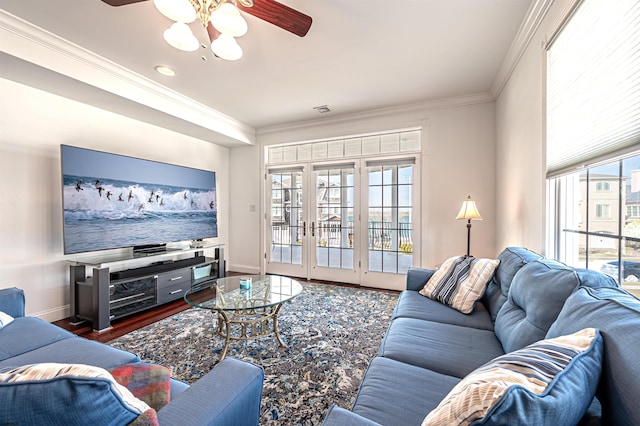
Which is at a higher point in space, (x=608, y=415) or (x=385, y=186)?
(x=385, y=186)

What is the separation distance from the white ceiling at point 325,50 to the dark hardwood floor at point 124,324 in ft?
7.78

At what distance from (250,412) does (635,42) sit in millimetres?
2138

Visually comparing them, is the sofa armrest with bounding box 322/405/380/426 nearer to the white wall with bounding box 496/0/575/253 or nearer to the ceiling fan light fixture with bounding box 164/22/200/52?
the white wall with bounding box 496/0/575/253

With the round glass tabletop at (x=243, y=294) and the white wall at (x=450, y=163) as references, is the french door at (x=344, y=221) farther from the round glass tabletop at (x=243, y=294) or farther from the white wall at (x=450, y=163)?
the round glass tabletop at (x=243, y=294)

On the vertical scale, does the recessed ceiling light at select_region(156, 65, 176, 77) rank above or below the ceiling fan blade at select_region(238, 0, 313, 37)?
above

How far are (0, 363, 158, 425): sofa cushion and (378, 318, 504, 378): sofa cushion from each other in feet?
3.79

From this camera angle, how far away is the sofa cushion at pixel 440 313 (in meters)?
1.76

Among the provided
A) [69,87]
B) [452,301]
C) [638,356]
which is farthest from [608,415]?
[69,87]

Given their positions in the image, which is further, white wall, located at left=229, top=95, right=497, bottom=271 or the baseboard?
white wall, located at left=229, top=95, right=497, bottom=271

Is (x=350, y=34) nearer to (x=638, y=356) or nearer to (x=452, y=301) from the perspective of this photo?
(x=452, y=301)

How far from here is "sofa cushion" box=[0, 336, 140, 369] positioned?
1.25m

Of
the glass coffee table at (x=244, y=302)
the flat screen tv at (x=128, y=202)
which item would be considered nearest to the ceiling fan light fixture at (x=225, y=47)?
the glass coffee table at (x=244, y=302)

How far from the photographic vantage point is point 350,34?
2.24 meters

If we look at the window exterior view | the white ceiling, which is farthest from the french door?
the window exterior view
